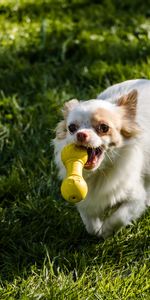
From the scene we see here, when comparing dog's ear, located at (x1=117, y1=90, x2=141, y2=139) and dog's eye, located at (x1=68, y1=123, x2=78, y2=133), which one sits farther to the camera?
dog's ear, located at (x1=117, y1=90, x2=141, y2=139)

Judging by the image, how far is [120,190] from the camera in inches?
135

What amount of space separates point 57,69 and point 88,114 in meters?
2.37

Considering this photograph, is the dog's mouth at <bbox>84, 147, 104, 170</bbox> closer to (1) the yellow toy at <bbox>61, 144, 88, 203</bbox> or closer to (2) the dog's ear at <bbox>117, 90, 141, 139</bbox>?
(1) the yellow toy at <bbox>61, 144, 88, 203</bbox>

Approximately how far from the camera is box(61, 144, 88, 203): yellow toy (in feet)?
9.80

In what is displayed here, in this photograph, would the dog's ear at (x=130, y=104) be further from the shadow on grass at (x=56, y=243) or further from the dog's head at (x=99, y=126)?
the shadow on grass at (x=56, y=243)

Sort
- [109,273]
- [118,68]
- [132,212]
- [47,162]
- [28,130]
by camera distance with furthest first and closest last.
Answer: [118,68], [28,130], [47,162], [132,212], [109,273]

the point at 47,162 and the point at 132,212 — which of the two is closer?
the point at 132,212

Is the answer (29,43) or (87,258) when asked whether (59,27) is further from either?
(87,258)

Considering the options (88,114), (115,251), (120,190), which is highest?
(88,114)

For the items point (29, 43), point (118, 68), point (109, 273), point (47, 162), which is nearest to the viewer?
point (109, 273)

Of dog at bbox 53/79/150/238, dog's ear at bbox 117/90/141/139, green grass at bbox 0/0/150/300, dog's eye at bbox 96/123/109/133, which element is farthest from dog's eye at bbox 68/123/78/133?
green grass at bbox 0/0/150/300

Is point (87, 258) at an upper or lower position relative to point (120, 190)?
lower

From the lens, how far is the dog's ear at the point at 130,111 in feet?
10.8

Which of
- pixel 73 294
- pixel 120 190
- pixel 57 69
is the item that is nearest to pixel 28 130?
pixel 57 69
